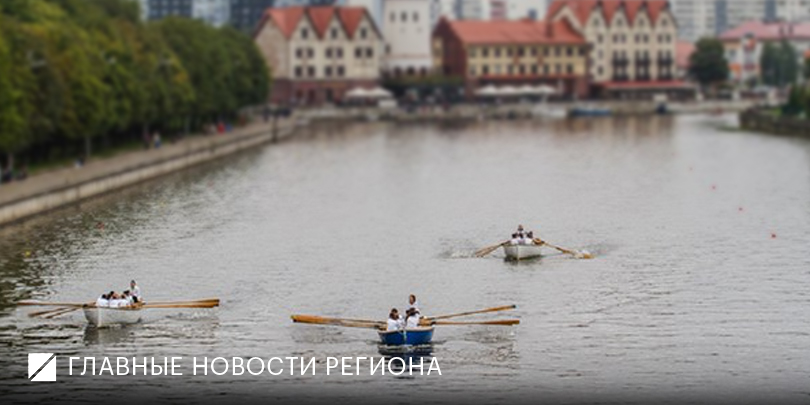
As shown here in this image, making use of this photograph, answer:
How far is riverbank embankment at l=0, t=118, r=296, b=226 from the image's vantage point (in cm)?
8875

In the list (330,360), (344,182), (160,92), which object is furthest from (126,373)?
(160,92)

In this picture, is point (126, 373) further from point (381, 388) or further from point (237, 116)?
point (237, 116)

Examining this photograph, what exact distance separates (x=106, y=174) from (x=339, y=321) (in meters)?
52.4

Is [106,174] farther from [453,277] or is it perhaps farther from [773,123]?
[773,123]

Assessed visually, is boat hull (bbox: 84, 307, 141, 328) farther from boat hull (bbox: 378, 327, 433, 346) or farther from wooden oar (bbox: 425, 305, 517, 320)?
wooden oar (bbox: 425, 305, 517, 320)

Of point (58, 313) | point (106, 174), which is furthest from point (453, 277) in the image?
point (106, 174)

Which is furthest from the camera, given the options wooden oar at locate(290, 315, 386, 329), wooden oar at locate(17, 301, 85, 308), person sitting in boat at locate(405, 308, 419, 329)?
wooden oar at locate(17, 301, 85, 308)

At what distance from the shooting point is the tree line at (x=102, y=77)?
104938 millimetres

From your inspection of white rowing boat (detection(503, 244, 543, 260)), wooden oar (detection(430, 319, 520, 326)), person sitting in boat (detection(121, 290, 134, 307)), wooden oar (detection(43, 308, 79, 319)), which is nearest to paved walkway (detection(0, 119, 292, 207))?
wooden oar (detection(43, 308, 79, 319))

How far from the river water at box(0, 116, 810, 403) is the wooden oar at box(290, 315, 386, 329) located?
525 mm

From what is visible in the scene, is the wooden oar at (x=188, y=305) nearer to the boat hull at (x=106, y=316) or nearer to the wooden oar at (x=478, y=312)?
the boat hull at (x=106, y=316)

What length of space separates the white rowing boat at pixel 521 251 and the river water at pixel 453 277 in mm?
832

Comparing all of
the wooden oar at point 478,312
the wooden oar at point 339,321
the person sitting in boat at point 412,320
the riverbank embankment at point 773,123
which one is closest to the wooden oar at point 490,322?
the wooden oar at point 478,312

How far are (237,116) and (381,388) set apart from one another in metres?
146
